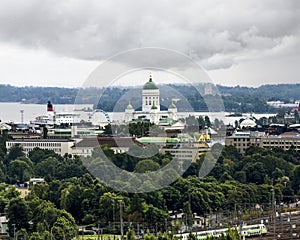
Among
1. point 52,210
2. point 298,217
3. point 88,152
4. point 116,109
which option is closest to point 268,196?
point 298,217

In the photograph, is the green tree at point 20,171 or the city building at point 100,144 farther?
the city building at point 100,144

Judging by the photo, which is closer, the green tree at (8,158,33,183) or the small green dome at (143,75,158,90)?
the green tree at (8,158,33,183)

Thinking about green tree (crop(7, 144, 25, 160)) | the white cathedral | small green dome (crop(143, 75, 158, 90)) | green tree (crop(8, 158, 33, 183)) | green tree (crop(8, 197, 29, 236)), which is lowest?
green tree (crop(8, 197, 29, 236))

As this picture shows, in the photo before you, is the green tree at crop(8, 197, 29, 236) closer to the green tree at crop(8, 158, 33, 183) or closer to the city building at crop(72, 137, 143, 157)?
the green tree at crop(8, 158, 33, 183)

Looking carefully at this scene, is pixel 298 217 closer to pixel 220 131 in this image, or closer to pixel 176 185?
pixel 176 185

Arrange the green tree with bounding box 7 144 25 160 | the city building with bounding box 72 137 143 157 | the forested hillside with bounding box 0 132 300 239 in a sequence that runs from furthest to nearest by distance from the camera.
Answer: the city building with bounding box 72 137 143 157, the green tree with bounding box 7 144 25 160, the forested hillside with bounding box 0 132 300 239

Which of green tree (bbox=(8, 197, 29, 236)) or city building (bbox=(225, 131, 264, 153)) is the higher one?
city building (bbox=(225, 131, 264, 153))

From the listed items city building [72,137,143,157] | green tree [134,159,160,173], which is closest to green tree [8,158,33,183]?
green tree [134,159,160,173]

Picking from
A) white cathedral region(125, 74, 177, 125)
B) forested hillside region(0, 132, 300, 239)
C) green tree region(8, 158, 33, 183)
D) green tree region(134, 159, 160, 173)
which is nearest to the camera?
forested hillside region(0, 132, 300, 239)

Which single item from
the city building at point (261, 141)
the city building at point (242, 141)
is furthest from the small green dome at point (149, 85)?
the city building at point (242, 141)

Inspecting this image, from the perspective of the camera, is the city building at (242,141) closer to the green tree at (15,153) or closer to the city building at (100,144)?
the city building at (100,144)
